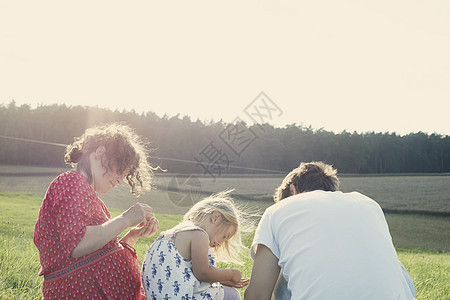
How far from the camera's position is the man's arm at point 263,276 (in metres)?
2.07

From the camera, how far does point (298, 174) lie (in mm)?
2510

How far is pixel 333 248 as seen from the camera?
5.99 ft

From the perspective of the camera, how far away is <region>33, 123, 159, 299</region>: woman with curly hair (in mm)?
2090

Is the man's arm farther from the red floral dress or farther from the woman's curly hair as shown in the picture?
the woman's curly hair

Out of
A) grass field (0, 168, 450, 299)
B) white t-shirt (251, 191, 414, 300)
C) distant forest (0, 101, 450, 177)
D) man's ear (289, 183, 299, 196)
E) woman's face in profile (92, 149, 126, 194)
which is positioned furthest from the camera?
distant forest (0, 101, 450, 177)

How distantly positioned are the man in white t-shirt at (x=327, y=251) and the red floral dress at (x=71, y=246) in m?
0.81

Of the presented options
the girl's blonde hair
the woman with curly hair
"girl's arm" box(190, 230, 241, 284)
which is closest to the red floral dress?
the woman with curly hair

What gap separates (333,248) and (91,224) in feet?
3.95

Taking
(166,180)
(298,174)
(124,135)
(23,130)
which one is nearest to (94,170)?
(124,135)

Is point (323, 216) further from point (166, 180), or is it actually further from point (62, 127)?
point (62, 127)

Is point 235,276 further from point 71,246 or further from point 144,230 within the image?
point 71,246

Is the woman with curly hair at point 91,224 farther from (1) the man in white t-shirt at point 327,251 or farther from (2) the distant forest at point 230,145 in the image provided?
(2) the distant forest at point 230,145

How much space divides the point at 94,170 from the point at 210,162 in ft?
80.5

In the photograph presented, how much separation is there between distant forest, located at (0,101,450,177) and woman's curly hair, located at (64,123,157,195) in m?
22.5
